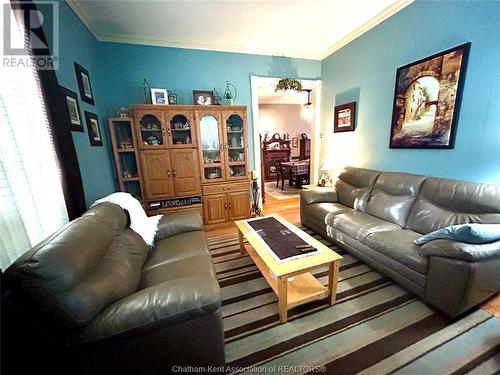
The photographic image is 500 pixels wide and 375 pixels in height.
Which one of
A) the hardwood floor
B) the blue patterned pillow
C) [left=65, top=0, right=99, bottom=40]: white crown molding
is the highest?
[left=65, top=0, right=99, bottom=40]: white crown molding

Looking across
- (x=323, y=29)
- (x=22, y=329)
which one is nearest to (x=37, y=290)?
(x=22, y=329)

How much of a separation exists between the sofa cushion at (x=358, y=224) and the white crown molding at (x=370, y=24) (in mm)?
2411

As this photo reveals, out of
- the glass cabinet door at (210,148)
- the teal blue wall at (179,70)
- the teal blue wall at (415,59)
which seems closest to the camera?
the teal blue wall at (415,59)

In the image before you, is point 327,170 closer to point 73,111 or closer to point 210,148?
point 210,148

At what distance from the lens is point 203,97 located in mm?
3105

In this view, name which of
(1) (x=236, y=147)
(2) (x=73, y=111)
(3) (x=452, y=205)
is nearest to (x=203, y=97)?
(1) (x=236, y=147)

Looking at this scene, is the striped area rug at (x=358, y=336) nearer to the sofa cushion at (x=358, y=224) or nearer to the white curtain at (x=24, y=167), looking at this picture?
the sofa cushion at (x=358, y=224)

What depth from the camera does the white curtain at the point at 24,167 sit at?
1066 millimetres

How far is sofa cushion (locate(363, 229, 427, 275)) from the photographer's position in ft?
4.99

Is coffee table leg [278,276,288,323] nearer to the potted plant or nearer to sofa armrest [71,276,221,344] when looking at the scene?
sofa armrest [71,276,221,344]

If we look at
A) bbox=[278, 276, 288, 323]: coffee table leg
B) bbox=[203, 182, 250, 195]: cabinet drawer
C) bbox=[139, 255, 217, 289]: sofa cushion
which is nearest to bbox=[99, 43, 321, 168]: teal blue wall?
bbox=[203, 182, 250, 195]: cabinet drawer

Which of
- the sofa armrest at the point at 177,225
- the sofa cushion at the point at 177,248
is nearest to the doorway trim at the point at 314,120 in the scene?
the sofa armrest at the point at 177,225

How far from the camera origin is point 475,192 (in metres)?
1.71

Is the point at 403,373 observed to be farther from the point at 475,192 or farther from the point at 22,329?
the point at 22,329
